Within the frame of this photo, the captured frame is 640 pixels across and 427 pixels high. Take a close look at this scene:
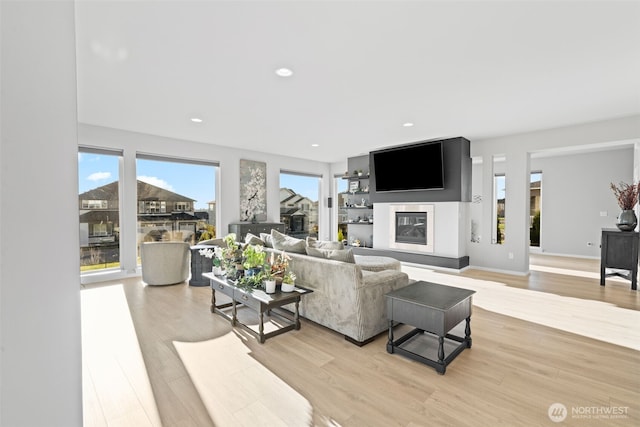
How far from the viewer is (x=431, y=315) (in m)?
2.35

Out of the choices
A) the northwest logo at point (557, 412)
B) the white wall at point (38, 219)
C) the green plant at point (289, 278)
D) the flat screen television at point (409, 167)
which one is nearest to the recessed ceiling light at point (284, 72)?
the green plant at point (289, 278)

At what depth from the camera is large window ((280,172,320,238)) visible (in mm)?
7969

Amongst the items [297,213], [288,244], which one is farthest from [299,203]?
[288,244]

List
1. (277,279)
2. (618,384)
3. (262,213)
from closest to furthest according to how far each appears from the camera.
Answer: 1. (618,384)
2. (277,279)
3. (262,213)

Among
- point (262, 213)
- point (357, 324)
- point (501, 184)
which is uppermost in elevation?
→ point (501, 184)

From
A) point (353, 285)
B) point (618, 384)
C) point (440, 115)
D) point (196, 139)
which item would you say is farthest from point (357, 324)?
point (196, 139)

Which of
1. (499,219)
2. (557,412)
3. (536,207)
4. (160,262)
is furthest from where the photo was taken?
(536,207)

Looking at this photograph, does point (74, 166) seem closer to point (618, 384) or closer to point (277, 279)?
point (277, 279)

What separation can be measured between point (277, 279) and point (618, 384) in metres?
2.83

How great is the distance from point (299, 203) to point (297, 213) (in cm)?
30

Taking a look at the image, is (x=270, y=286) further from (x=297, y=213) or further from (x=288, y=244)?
(x=297, y=213)

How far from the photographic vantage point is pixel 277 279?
3.09 meters

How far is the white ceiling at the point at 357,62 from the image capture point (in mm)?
2152

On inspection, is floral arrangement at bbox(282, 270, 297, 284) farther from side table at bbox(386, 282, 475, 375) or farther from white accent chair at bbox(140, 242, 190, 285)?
white accent chair at bbox(140, 242, 190, 285)
